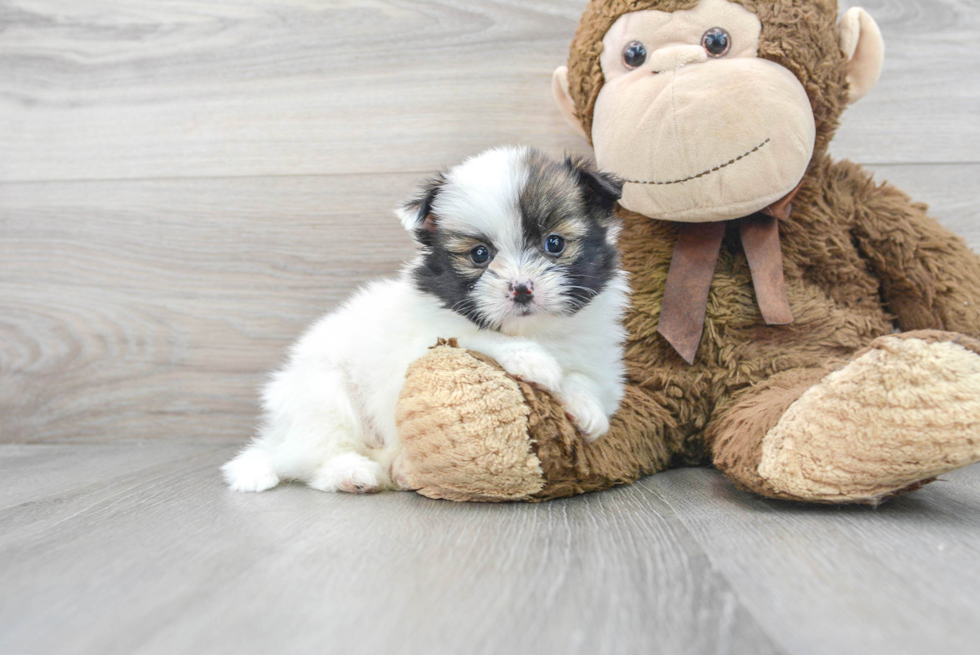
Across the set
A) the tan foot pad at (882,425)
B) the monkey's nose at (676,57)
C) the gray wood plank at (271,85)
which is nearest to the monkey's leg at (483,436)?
the tan foot pad at (882,425)

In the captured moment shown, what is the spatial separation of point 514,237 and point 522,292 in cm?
12

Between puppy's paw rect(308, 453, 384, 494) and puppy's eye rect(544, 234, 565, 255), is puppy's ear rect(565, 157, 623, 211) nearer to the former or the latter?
puppy's eye rect(544, 234, 565, 255)

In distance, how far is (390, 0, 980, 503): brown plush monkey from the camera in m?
1.10

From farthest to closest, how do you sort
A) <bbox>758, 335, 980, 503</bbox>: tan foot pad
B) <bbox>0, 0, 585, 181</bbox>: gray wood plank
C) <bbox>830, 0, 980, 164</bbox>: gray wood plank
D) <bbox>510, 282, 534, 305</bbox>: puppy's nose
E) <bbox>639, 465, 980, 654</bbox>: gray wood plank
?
<bbox>0, 0, 585, 181</bbox>: gray wood plank
<bbox>830, 0, 980, 164</bbox>: gray wood plank
<bbox>510, 282, 534, 305</bbox>: puppy's nose
<bbox>758, 335, 980, 503</bbox>: tan foot pad
<bbox>639, 465, 980, 654</bbox>: gray wood plank

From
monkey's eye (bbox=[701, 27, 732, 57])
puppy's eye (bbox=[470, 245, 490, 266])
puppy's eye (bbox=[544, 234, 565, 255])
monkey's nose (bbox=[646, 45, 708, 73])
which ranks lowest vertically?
puppy's eye (bbox=[470, 245, 490, 266])

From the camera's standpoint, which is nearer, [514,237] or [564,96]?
[514,237]

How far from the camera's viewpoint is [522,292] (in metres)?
1.22

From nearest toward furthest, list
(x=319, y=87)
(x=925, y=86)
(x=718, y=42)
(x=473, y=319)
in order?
(x=473, y=319) → (x=718, y=42) → (x=925, y=86) → (x=319, y=87)

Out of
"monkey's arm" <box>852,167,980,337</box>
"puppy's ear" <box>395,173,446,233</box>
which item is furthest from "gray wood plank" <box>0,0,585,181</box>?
"monkey's arm" <box>852,167,980,337</box>

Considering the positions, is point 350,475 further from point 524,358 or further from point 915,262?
point 915,262

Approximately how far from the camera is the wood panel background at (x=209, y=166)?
202cm

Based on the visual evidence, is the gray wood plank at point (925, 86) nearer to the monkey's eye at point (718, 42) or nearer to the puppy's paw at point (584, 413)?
the monkey's eye at point (718, 42)

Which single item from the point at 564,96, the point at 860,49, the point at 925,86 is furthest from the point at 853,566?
the point at 925,86

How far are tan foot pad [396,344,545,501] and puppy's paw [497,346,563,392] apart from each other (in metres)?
0.03
